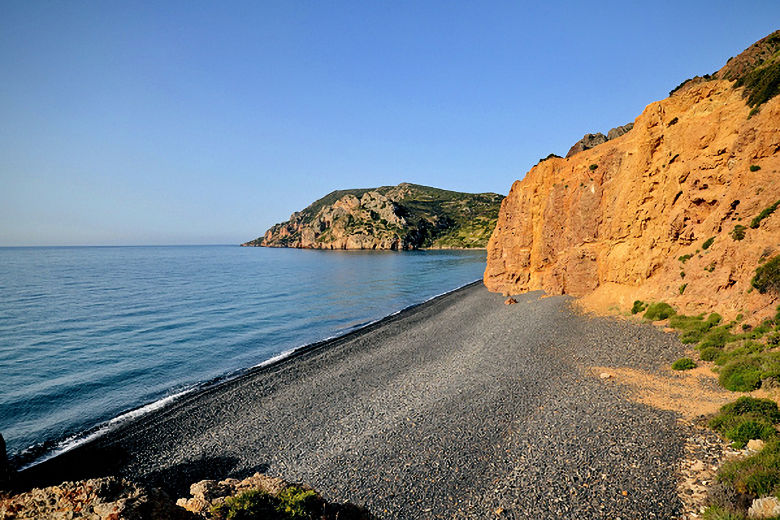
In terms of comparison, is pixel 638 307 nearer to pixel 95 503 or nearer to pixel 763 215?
pixel 763 215

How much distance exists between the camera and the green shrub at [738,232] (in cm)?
1920

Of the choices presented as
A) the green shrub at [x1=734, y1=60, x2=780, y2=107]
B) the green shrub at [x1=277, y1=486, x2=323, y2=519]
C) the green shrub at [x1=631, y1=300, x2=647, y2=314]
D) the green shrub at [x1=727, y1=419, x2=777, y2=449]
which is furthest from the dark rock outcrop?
the green shrub at [x1=277, y1=486, x2=323, y2=519]

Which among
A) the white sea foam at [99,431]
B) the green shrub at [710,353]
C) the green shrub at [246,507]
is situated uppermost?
the green shrub at [246,507]

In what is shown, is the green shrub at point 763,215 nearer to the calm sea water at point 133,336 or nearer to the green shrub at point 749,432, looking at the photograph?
the green shrub at point 749,432

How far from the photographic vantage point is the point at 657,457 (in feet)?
34.9

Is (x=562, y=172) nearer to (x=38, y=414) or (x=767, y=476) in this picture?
(x=767, y=476)

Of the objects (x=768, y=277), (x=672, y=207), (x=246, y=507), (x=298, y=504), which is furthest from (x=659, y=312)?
(x=246, y=507)

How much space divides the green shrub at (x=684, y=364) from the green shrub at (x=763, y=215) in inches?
Result: 360

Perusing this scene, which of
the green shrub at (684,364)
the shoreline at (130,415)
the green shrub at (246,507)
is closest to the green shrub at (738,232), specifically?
the green shrub at (684,364)

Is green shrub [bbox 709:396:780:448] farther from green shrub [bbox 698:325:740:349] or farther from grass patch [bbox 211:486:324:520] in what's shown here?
grass patch [bbox 211:486:324:520]

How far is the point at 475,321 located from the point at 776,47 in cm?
3090

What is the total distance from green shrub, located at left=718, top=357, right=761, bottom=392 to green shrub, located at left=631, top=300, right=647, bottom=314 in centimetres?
1112

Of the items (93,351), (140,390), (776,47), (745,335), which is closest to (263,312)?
(93,351)

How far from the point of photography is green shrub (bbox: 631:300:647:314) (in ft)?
82.5
